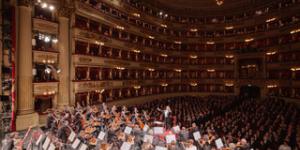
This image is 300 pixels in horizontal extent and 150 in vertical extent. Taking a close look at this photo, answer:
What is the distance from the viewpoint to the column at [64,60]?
16.9 metres

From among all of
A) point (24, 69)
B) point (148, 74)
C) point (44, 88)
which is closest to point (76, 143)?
point (24, 69)

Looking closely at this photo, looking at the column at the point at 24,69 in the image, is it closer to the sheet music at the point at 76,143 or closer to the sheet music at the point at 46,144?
the sheet music at the point at 46,144

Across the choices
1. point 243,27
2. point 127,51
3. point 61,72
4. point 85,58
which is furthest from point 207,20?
point 61,72

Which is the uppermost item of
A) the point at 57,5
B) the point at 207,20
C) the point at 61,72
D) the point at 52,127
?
the point at 207,20

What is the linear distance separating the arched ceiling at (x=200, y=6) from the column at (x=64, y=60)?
1538 centimetres

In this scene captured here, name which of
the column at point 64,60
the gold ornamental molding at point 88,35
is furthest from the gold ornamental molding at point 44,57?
the gold ornamental molding at point 88,35

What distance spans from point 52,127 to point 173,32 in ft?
83.2

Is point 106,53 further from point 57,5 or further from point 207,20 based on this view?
point 207,20

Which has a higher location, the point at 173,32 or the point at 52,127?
the point at 173,32

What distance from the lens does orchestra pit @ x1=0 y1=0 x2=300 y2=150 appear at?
10.9 metres

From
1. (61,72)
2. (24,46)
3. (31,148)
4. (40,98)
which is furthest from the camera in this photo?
(61,72)

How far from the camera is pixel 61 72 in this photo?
1703 cm

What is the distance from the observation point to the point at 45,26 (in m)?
15.7

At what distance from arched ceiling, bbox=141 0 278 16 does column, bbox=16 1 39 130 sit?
18.6 metres
